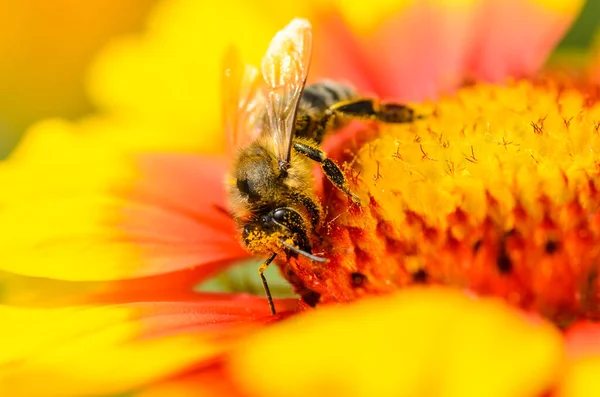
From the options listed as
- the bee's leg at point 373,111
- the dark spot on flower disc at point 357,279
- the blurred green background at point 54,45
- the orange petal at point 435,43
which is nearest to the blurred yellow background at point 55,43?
the blurred green background at point 54,45

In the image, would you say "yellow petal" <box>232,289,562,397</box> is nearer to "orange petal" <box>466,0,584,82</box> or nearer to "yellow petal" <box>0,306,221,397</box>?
"yellow petal" <box>0,306,221,397</box>

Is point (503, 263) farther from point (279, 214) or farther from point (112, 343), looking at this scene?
point (112, 343)

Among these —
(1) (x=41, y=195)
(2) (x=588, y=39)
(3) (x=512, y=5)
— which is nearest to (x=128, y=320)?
(1) (x=41, y=195)

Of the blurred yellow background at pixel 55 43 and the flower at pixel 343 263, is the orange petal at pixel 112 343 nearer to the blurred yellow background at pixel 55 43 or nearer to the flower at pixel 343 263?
the flower at pixel 343 263

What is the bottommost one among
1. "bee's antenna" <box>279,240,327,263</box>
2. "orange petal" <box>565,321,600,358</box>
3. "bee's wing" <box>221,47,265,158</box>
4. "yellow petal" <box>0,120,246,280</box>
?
"yellow petal" <box>0,120,246,280</box>

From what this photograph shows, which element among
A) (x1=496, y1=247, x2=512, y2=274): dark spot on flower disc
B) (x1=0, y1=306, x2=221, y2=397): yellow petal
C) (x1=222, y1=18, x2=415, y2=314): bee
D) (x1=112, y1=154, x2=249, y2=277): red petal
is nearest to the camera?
(x1=0, y1=306, x2=221, y2=397): yellow petal

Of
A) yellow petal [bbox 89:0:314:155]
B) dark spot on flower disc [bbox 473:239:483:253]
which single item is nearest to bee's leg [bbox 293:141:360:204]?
dark spot on flower disc [bbox 473:239:483:253]
